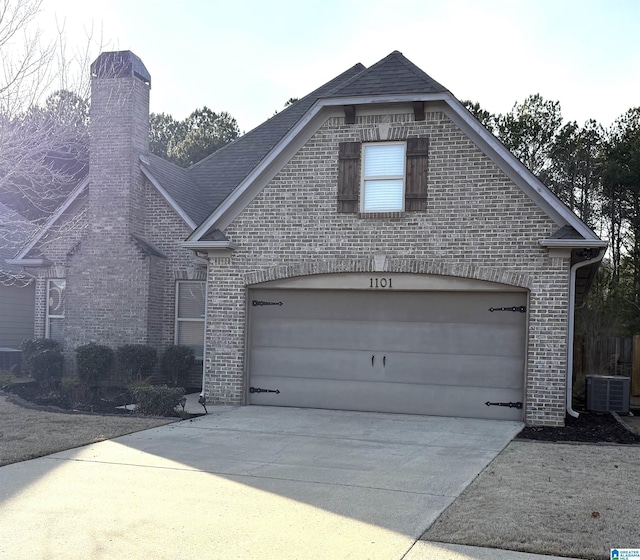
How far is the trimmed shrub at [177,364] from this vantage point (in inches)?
650

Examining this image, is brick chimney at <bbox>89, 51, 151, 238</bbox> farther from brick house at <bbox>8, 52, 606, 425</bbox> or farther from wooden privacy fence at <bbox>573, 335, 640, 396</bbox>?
wooden privacy fence at <bbox>573, 335, 640, 396</bbox>

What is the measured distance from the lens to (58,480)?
760cm

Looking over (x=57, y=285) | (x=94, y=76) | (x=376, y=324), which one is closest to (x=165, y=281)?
(x=57, y=285)

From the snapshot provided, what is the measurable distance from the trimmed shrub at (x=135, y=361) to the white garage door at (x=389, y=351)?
3338 millimetres

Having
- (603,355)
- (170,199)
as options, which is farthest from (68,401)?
(603,355)

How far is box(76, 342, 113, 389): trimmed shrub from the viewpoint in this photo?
16.0m

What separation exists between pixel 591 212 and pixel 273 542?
28795 millimetres

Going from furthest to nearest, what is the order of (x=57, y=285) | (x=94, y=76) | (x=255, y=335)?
(x=57, y=285) < (x=94, y=76) < (x=255, y=335)

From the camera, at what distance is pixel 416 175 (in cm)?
1307

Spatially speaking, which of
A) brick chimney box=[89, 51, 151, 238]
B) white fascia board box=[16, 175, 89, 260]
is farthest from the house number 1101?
white fascia board box=[16, 175, 89, 260]

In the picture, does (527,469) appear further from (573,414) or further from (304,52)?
(304,52)

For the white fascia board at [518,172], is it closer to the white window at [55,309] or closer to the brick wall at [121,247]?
the brick wall at [121,247]

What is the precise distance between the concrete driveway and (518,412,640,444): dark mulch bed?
0.48 m

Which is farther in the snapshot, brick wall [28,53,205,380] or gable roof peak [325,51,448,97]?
brick wall [28,53,205,380]
